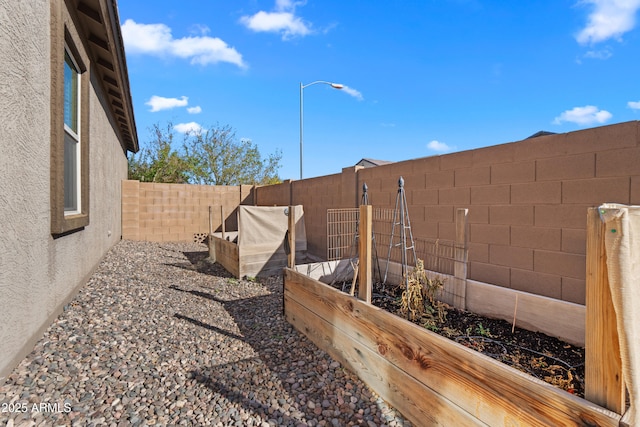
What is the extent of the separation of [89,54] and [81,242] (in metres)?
2.43

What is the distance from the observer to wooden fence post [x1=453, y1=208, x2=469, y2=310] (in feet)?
9.92

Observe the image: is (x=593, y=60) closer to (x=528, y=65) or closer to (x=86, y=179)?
(x=528, y=65)

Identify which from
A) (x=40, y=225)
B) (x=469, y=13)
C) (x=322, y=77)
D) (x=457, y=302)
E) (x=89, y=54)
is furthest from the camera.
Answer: (x=322, y=77)

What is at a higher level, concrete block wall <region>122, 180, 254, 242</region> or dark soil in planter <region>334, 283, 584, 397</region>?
concrete block wall <region>122, 180, 254, 242</region>

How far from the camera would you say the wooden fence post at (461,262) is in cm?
302

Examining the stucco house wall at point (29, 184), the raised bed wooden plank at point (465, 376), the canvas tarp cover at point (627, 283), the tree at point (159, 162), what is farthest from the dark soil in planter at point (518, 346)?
the tree at point (159, 162)

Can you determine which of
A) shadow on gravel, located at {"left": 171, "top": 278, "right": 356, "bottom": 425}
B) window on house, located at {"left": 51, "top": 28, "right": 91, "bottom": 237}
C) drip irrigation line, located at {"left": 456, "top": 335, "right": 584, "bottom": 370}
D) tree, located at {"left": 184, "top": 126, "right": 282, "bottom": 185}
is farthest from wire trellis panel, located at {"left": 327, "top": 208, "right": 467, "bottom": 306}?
tree, located at {"left": 184, "top": 126, "right": 282, "bottom": 185}

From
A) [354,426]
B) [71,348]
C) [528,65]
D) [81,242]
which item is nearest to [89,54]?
[81,242]

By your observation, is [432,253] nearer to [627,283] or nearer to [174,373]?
[627,283]

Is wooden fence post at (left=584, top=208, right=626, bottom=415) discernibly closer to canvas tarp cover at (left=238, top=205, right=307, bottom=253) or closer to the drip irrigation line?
the drip irrigation line

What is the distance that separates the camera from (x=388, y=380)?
1.90 metres

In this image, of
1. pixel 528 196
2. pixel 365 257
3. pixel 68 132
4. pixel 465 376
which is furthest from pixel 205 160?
pixel 465 376

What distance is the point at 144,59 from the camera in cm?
738

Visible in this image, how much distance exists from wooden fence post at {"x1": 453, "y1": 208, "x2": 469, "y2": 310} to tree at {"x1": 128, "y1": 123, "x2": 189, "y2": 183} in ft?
43.7
